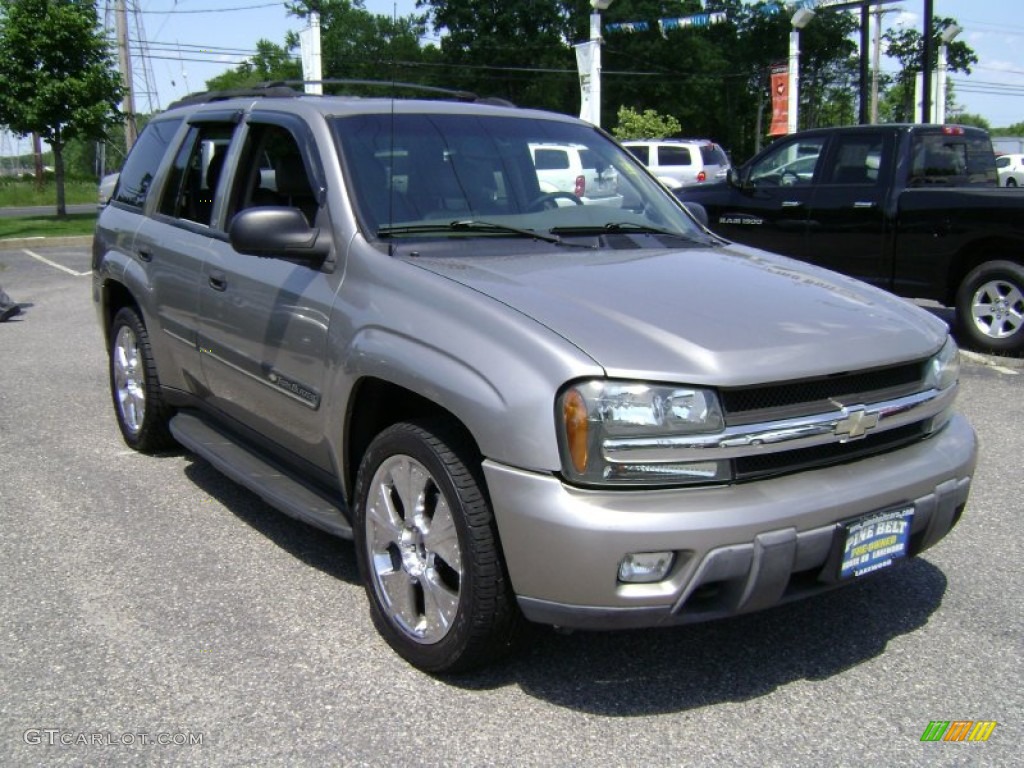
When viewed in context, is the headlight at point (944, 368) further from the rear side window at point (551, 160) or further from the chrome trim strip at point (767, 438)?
the rear side window at point (551, 160)

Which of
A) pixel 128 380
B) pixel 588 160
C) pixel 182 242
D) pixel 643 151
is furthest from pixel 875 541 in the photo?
pixel 643 151

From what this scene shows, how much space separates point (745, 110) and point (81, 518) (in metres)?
78.0

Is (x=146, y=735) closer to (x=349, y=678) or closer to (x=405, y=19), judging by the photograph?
(x=349, y=678)

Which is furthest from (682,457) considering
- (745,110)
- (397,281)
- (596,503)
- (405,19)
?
(745,110)

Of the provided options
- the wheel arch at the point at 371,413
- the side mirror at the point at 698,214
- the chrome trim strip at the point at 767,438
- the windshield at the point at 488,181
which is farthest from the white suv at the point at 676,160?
the chrome trim strip at the point at 767,438

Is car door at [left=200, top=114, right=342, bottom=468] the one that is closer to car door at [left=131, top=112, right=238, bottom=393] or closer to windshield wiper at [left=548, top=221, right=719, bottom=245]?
car door at [left=131, top=112, right=238, bottom=393]

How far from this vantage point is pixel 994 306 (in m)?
8.57

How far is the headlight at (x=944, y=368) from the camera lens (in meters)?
3.39

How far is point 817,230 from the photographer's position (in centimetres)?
960

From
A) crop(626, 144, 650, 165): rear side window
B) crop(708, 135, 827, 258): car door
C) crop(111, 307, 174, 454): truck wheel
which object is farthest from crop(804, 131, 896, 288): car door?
crop(626, 144, 650, 165): rear side window

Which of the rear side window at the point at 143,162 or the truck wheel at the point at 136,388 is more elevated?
the rear side window at the point at 143,162

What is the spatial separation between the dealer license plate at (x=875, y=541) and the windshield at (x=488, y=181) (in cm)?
163

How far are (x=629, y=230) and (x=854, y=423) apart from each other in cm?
146

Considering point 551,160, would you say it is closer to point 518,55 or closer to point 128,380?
point 128,380
